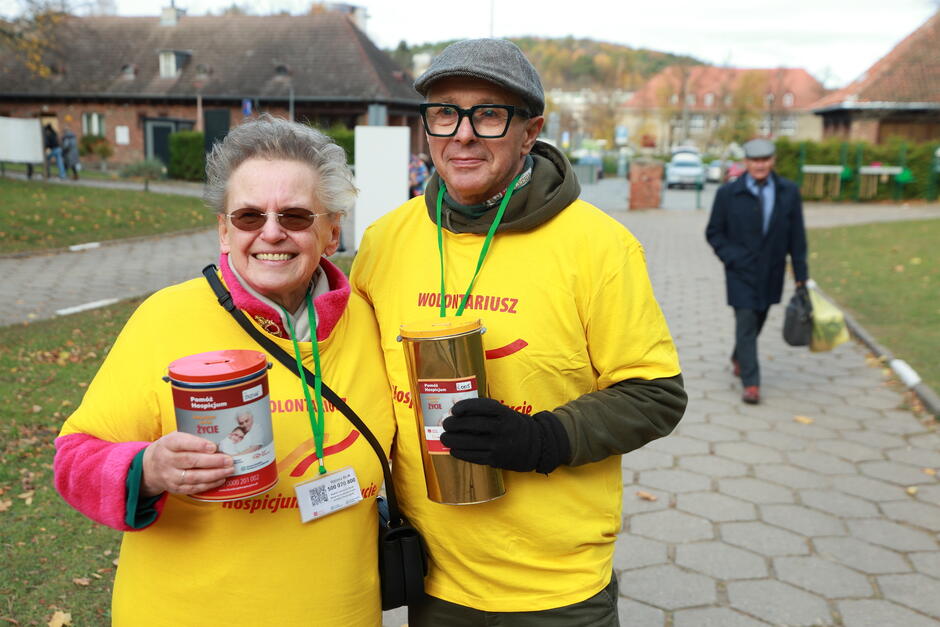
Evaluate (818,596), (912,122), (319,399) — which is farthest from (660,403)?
(912,122)

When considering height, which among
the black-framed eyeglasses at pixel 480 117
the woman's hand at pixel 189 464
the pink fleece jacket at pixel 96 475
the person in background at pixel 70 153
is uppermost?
the black-framed eyeglasses at pixel 480 117

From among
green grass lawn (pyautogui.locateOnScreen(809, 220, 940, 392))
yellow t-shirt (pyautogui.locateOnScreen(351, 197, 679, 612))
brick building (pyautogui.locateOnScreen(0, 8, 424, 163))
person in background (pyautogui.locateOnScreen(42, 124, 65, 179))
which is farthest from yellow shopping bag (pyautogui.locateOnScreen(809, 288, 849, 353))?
brick building (pyautogui.locateOnScreen(0, 8, 424, 163))

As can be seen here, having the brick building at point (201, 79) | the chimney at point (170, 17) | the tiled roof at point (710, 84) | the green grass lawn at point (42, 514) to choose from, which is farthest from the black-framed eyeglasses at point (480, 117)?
the tiled roof at point (710, 84)

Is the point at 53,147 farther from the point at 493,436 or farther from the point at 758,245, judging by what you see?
the point at 493,436

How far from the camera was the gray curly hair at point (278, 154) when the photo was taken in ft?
6.34

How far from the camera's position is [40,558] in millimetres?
4004

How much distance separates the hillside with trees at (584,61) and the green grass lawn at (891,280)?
2692 inches

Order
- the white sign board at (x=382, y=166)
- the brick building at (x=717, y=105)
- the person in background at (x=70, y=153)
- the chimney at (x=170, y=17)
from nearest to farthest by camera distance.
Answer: the white sign board at (x=382, y=166) → the person in background at (x=70, y=153) → the chimney at (x=170, y=17) → the brick building at (x=717, y=105)

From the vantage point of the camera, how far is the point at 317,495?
6.17ft

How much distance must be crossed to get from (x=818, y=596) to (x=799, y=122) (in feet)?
334

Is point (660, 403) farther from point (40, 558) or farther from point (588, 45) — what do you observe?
point (588, 45)

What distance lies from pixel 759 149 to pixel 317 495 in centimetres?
573

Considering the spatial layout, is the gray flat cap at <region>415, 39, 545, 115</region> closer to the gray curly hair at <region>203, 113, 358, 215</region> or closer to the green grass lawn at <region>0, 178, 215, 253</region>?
the gray curly hair at <region>203, 113, 358, 215</region>

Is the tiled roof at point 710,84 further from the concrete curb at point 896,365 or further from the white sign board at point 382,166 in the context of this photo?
the white sign board at point 382,166
